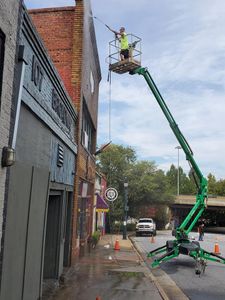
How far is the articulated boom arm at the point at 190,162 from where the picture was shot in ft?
56.1

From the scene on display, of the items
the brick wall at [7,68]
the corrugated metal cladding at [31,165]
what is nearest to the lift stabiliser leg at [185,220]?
the corrugated metal cladding at [31,165]

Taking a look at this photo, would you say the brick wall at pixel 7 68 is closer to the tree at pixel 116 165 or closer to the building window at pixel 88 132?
the building window at pixel 88 132

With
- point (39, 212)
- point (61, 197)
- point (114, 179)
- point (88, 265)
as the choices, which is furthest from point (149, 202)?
point (39, 212)

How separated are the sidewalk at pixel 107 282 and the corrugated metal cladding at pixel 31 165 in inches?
65.5

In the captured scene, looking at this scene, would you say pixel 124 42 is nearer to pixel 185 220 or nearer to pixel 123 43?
pixel 123 43

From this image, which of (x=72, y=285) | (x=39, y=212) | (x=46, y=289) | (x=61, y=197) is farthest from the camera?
(x=61, y=197)

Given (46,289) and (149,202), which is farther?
(149,202)

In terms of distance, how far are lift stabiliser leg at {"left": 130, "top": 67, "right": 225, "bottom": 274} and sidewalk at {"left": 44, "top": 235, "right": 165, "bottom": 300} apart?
4.52 ft

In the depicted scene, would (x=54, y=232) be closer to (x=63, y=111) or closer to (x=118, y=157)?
(x=63, y=111)

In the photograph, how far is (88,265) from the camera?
1531cm

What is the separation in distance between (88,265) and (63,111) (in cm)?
644

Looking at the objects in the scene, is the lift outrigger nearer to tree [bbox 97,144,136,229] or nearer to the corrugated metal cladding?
the corrugated metal cladding

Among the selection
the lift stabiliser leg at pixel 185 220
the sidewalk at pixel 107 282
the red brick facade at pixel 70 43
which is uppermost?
the red brick facade at pixel 70 43

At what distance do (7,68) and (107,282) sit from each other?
800 cm
